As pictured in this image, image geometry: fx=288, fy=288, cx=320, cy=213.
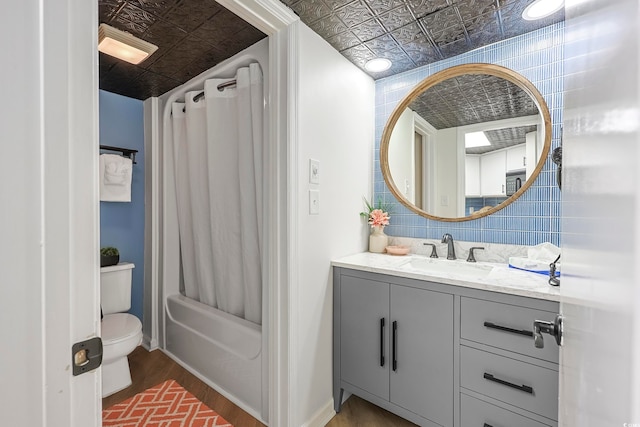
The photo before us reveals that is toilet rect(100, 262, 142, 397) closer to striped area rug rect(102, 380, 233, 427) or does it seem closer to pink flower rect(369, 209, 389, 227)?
striped area rug rect(102, 380, 233, 427)

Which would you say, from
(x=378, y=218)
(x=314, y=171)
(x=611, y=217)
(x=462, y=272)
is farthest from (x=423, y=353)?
(x=611, y=217)

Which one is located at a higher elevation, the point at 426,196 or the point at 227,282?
the point at 426,196

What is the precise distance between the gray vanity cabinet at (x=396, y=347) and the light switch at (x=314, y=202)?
409 millimetres

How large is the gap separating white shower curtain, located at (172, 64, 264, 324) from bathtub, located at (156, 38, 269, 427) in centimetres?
10

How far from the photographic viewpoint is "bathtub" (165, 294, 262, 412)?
1745 mm

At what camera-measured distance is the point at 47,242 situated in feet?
1.76

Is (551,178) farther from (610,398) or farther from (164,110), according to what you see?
(164,110)

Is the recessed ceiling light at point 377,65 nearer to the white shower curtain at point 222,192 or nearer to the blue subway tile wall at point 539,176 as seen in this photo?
the blue subway tile wall at point 539,176

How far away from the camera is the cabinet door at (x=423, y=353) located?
1366 millimetres

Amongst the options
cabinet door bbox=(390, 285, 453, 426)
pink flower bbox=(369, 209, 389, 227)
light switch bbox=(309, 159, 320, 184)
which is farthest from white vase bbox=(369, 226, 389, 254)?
light switch bbox=(309, 159, 320, 184)

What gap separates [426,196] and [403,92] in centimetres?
76

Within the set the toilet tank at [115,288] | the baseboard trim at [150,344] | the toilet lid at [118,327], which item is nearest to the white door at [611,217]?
the toilet lid at [118,327]

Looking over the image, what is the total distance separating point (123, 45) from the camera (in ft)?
5.71

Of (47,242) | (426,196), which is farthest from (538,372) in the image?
(47,242)
